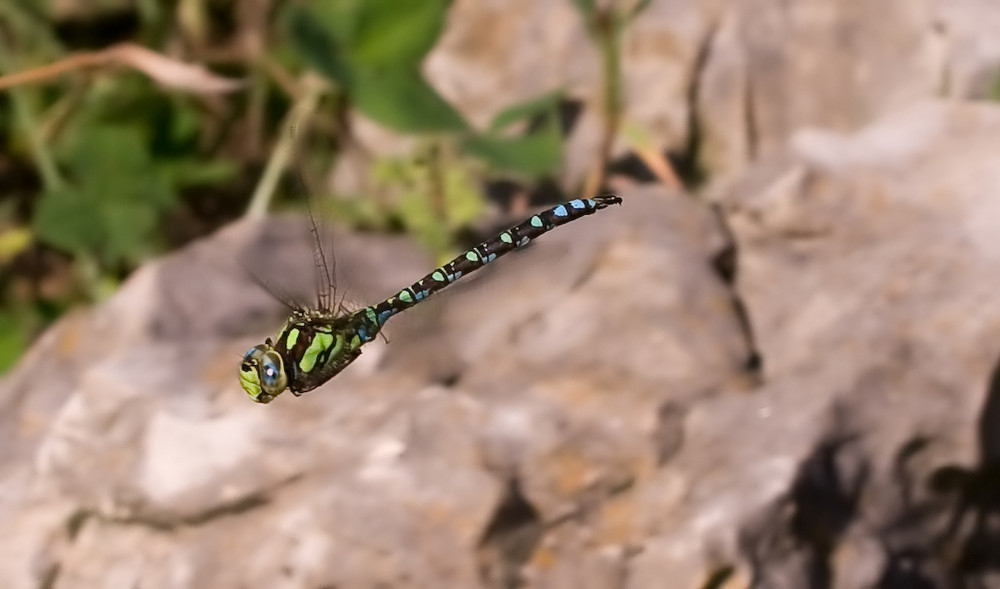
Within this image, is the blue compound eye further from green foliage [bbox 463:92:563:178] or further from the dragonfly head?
green foliage [bbox 463:92:563:178]

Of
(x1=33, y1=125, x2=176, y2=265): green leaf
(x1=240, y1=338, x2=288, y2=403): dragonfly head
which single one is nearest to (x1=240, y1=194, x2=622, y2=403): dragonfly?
(x1=240, y1=338, x2=288, y2=403): dragonfly head

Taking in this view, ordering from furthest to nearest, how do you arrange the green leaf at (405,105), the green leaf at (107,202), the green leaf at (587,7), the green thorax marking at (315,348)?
the green leaf at (107,202) → the green leaf at (405,105) → the green leaf at (587,7) → the green thorax marking at (315,348)

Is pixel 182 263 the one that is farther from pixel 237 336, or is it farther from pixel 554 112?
pixel 554 112

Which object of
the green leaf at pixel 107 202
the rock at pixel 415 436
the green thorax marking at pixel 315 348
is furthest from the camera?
the green leaf at pixel 107 202

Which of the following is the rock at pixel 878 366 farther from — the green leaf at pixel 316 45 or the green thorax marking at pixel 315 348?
the green leaf at pixel 316 45

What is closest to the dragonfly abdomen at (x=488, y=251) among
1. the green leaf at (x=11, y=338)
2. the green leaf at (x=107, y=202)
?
the green leaf at (x=107, y=202)

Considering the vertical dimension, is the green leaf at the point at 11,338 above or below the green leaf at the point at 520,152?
above

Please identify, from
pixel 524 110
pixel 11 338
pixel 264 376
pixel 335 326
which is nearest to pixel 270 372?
pixel 264 376
